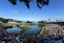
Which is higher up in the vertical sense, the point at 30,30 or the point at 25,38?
the point at 30,30

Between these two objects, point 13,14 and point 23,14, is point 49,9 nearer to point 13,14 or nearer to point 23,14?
point 23,14

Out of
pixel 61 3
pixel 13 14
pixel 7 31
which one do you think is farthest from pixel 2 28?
pixel 61 3

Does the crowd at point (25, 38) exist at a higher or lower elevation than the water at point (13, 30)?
lower

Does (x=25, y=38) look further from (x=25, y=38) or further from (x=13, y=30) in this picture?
(x=13, y=30)

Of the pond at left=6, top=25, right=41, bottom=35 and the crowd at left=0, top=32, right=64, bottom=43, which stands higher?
the pond at left=6, top=25, right=41, bottom=35

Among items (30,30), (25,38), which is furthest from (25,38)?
(30,30)

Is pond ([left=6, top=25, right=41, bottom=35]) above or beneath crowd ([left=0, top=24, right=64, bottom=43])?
above

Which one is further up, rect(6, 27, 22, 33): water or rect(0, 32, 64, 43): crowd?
rect(6, 27, 22, 33): water

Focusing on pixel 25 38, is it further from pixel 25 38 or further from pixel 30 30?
pixel 30 30

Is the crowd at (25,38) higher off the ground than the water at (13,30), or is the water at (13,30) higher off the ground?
the water at (13,30)

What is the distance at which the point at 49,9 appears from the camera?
2.90 m

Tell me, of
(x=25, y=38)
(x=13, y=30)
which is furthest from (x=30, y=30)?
(x=13, y=30)

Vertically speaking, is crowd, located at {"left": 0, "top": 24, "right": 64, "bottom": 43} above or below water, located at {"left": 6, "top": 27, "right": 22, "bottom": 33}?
below

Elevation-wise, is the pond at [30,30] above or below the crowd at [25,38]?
above
